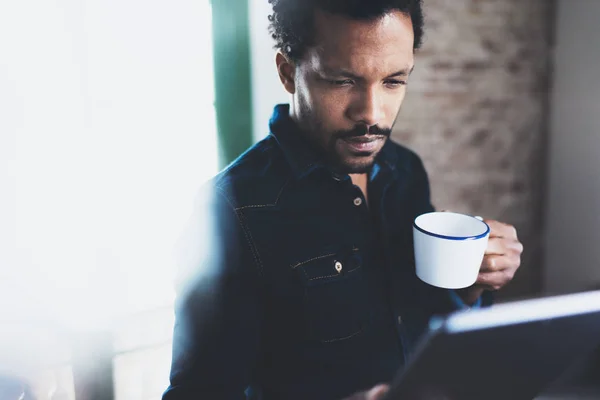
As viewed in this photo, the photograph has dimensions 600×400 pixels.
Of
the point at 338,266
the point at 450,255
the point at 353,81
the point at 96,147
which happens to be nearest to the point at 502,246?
the point at 450,255

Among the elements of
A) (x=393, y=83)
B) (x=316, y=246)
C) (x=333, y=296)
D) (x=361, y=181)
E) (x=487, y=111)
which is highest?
(x=393, y=83)

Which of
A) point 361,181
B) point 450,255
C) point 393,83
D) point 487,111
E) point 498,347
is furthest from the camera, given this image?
point 487,111

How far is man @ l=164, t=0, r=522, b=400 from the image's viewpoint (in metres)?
0.89

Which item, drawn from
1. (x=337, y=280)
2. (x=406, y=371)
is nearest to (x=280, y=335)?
(x=337, y=280)

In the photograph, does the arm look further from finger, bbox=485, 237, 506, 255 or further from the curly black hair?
finger, bbox=485, 237, 506, 255

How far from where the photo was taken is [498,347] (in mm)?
554

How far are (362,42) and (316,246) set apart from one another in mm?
413

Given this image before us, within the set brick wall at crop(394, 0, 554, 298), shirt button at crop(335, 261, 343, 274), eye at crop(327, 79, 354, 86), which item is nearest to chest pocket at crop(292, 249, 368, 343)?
shirt button at crop(335, 261, 343, 274)

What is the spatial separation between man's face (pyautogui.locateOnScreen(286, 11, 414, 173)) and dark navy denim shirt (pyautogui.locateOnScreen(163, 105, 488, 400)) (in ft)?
0.31

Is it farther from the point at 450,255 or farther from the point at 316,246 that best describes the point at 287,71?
the point at 450,255

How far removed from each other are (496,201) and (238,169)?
1520mm

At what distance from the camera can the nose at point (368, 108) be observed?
900 mm

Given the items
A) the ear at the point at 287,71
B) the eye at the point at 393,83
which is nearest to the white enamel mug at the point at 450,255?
the eye at the point at 393,83

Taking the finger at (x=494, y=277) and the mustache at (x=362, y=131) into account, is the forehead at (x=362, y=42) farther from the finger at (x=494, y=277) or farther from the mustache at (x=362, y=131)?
the finger at (x=494, y=277)
